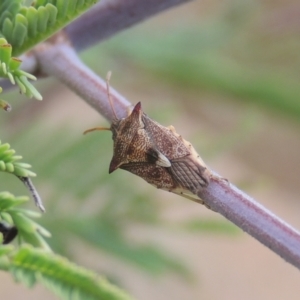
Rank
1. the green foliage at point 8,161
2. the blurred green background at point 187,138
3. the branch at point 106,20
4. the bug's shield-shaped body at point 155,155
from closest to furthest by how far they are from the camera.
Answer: the green foliage at point 8,161 < the bug's shield-shaped body at point 155,155 < the branch at point 106,20 < the blurred green background at point 187,138

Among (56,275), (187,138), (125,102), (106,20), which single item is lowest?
(56,275)

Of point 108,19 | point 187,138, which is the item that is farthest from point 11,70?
point 187,138

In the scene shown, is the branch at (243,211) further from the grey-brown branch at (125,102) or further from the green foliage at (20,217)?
the green foliage at (20,217)

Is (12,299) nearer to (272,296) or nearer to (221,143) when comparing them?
(272,296)

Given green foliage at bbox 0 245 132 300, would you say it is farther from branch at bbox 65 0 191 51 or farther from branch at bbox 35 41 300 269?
branch at bbox 65 0 191 51

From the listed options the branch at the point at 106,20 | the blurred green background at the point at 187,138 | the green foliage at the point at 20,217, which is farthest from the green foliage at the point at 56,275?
the blurred green background at the point at 187,138

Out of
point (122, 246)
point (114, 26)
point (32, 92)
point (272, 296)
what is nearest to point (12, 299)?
point (272, 296)

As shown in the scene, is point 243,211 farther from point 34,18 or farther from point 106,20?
point 106,20
